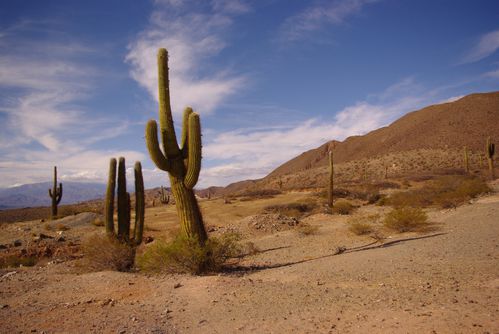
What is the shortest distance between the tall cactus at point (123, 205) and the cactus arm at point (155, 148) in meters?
3.20

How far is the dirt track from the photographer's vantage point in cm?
521

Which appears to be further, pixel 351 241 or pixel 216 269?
pixel 351 241

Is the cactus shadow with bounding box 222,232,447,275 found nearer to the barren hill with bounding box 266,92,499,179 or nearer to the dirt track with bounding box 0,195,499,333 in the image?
the dirt track with bounding box 0,195,499,333

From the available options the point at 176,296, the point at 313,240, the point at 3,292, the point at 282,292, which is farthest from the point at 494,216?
the point at 3,292

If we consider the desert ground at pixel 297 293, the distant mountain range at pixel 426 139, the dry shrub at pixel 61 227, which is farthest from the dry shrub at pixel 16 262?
the distant mountain range at pixel 426 139

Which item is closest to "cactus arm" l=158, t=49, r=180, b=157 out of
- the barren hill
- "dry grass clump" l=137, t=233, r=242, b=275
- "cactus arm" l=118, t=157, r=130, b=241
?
"dry grass clump" l=137, t=233, r=242, b=275

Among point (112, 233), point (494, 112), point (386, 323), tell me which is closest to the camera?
point (386, 323)

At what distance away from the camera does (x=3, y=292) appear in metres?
8.68

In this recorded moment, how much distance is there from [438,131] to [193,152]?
226 ft

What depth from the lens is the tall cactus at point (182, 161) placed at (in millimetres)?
9562

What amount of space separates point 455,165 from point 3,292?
50837mm

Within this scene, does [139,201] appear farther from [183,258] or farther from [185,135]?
[183,258]

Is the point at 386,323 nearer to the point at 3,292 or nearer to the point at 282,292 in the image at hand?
the point at 282,292

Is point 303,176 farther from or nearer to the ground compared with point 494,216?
farther from the ground
